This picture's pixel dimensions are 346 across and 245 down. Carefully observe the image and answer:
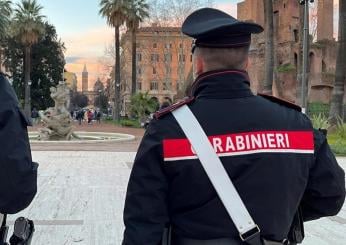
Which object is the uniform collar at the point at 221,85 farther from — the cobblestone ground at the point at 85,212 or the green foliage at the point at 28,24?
the green foliage at the point at 28,24

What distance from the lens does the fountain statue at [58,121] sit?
84.9 ft

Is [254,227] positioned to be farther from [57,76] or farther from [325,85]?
[57,76]

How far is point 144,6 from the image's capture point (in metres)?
50.8

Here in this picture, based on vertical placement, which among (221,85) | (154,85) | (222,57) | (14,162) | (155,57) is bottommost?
(14,162)

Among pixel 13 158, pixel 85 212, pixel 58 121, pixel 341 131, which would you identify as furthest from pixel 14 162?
pixel 58 121

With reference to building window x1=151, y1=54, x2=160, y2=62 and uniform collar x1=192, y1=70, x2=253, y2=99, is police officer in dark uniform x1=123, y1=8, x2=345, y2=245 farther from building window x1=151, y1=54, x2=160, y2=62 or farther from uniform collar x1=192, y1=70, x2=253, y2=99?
building window x1=151, y1=54, x2=160, y2=62

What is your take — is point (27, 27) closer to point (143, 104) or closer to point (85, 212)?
point (143, 104)

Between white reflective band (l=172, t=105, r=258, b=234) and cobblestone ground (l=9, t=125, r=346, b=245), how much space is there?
3.67 m

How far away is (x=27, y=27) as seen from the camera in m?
51.6

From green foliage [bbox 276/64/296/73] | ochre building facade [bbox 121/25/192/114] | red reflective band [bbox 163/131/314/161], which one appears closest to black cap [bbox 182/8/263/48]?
red reflective band [bbox 163/131/314/161]

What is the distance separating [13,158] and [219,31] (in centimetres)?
102

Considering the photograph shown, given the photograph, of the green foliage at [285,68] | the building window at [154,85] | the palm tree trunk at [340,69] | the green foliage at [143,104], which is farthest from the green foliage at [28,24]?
the building window at [154,85]

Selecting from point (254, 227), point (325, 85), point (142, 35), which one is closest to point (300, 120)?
point (254, 227)

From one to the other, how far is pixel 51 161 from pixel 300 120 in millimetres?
12192
